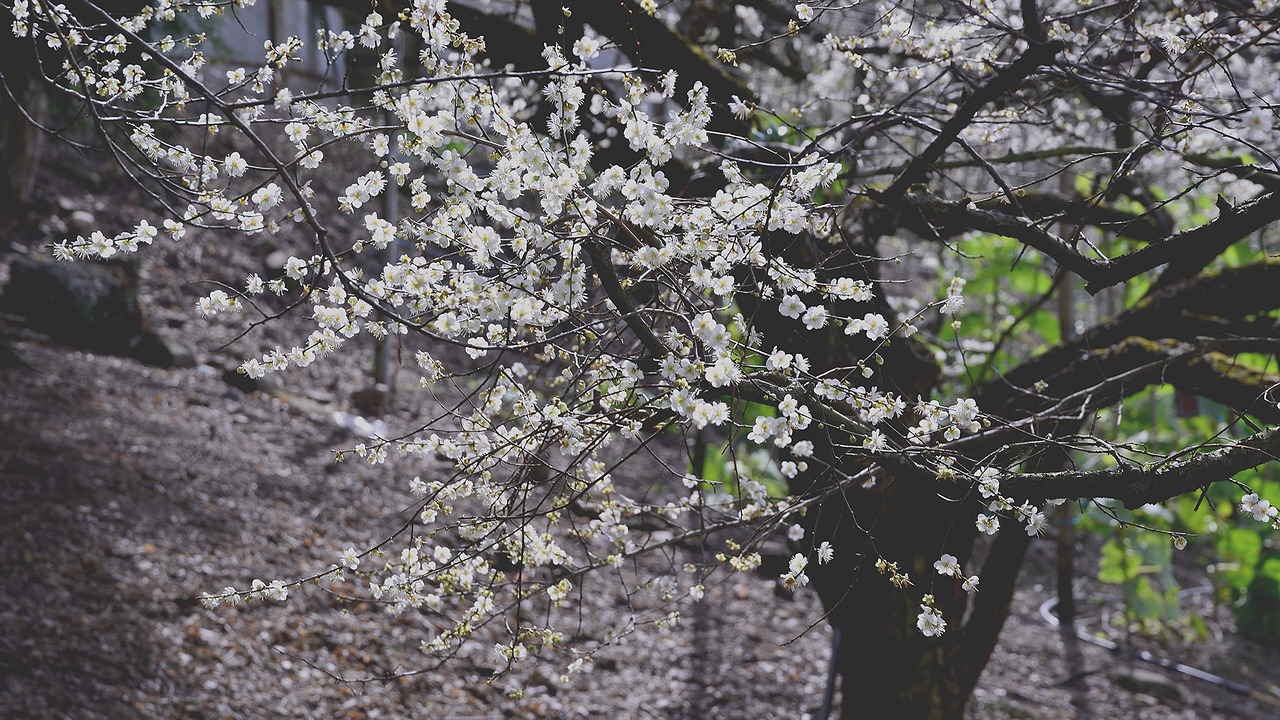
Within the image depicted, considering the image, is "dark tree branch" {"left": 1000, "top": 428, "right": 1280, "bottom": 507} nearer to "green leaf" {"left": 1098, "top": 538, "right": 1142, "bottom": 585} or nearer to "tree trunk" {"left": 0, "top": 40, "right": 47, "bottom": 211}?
"green leaf" {"left": 1098, "top": 538, "right": 1142, "bottom": 585}

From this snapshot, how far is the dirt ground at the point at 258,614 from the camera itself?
3.99 metres

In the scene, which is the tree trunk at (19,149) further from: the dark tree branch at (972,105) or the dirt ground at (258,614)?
the dark tree branch at (972,105)

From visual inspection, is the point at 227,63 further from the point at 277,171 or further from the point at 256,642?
the point at 277,171

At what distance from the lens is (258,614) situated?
14.9 feet

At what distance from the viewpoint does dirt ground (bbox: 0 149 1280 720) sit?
399 centimetres

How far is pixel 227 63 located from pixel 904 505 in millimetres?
10031

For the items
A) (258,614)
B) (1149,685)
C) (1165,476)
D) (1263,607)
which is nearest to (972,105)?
(1165,476)

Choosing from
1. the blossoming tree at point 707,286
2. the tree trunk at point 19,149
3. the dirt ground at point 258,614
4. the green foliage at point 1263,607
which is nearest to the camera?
the blossoming tree at point 707,286

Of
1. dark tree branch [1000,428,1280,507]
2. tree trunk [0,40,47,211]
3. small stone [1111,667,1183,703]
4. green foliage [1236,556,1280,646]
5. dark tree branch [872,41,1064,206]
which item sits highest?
tree trunk [0,40,47,211]

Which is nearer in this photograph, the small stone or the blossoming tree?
the blossoming tree

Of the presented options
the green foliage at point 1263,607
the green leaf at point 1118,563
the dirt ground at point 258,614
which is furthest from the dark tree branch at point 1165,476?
the green foliage at point 1263,607

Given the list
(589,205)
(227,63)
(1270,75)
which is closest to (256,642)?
(589,205)

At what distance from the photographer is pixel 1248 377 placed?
335 centimetres

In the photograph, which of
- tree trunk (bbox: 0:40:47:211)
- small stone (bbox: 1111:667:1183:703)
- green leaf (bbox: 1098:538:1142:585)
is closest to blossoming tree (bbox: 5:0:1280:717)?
small stone (bbox: 1111:667:1183:703)
